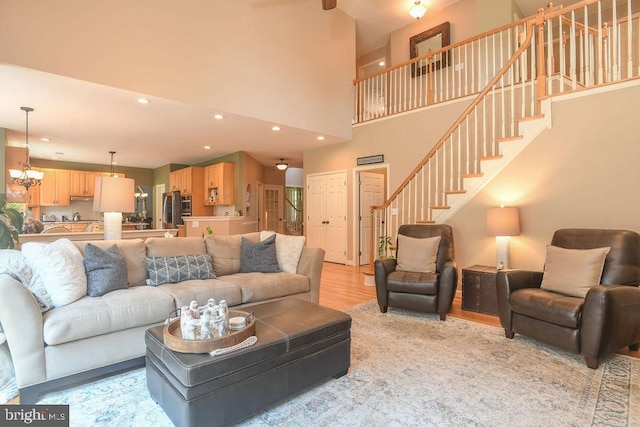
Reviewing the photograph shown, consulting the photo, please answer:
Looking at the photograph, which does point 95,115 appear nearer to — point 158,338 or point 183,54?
point 183,54

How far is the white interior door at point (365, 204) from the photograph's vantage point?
6.80 meters

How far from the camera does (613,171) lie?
3.35 meters

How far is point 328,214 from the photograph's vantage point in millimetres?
7301

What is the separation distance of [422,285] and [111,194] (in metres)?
3.38

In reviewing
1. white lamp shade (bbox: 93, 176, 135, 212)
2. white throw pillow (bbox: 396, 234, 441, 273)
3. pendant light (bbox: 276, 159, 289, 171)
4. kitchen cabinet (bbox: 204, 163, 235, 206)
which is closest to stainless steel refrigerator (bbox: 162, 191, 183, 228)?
kitchen cabinet (bbox: 204, 163, 235, 206)

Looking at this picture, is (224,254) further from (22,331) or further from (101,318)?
(22,331)

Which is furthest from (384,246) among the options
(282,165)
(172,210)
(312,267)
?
(172,210)

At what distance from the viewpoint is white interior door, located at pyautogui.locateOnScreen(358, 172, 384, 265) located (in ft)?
22.3

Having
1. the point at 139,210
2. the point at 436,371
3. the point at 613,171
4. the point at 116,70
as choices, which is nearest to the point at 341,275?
the point at 436,371

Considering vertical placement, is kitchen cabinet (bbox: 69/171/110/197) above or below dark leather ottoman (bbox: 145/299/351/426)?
above

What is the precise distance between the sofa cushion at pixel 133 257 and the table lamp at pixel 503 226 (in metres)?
3.73

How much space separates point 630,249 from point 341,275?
3947 millimetres

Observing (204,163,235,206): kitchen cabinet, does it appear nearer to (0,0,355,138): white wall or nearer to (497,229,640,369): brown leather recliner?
(0,0,355,138): white wall

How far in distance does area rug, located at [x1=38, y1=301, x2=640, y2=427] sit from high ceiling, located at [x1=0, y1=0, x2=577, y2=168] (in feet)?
10.9
